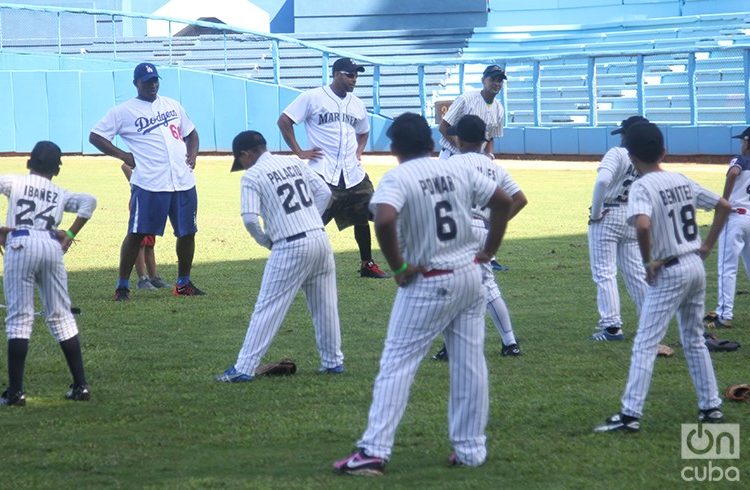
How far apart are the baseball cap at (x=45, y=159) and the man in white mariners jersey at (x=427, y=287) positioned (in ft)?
8.60

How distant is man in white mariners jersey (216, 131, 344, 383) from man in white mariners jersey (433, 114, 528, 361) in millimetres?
1116

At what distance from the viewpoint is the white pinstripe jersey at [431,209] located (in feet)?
19.6

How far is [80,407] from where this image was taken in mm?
7719

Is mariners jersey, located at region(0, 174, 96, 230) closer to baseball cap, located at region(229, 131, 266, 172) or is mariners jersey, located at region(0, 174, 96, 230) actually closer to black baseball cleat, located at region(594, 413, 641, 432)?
baseball cap, located at region(229, 131, 266, 172)

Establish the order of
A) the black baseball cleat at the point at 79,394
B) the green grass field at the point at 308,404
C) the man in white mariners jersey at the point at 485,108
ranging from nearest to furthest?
the green grass field at the point at 308,404
the black baseball cleat at the point at 79,394
the man in white mariners jersey at the point at 485,108

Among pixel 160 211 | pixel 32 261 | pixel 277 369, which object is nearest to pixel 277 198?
pixel 277 369

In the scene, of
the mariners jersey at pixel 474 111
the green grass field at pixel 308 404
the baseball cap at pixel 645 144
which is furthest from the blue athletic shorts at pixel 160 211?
the baseball cap at pixel 645 144

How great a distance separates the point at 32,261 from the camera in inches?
296

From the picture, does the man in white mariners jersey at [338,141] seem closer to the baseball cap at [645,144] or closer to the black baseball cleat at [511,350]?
the black baseball cleat at [511,350]

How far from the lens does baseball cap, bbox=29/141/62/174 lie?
7.73 meters

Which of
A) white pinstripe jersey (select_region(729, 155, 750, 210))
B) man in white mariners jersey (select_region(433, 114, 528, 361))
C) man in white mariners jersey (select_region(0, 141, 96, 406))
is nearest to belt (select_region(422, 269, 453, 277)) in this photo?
man in white mariners jersey (select_region(433, 114, 528, 361))

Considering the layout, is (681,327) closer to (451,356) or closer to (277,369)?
(451,356)

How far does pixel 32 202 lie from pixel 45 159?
1.02 feet

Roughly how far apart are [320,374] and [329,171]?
15.7 ft
